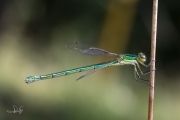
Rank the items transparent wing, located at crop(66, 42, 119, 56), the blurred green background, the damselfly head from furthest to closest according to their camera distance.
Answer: the blurred green background → transparent wing, located at crop(66, 42, 119, 56) → the damselfly head

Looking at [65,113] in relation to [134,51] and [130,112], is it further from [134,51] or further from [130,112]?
[134,51]

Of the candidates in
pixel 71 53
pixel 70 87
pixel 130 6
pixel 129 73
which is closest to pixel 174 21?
pixel 130 6

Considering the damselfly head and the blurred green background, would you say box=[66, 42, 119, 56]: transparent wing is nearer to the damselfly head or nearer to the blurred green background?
the damselfly head

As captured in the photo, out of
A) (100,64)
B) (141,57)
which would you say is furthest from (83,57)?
(141,57)

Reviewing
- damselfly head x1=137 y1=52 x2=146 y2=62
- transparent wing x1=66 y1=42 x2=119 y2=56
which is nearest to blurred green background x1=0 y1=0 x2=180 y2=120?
transparent wing x1=66 y1=42 x2=119 y2=56

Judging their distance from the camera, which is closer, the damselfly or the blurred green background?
the damselfly

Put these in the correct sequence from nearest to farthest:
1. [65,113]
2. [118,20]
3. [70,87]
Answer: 1. [65,113]
2. [70,87]
3. [118,20]

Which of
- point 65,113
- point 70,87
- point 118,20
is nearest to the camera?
point 65,113

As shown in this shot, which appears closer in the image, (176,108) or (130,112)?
(130,112)

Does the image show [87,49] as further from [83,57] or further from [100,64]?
[83,57]
